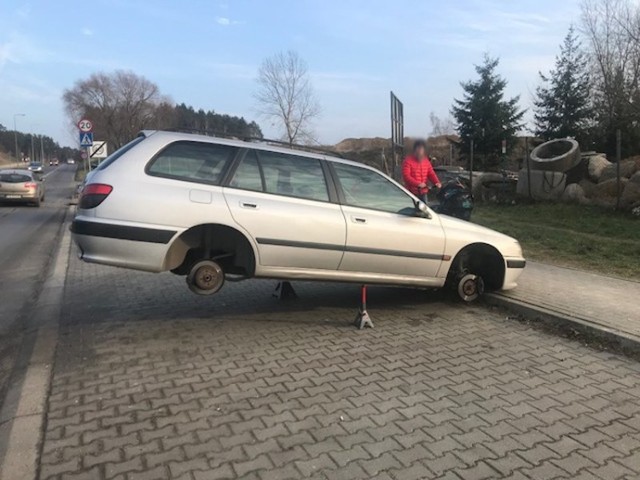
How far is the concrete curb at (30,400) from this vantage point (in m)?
3.03

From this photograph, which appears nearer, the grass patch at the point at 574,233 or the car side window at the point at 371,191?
the car side window at the point at 371,191

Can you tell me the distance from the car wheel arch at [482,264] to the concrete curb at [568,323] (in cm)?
19

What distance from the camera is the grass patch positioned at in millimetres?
8953

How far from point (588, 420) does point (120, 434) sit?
3009mm

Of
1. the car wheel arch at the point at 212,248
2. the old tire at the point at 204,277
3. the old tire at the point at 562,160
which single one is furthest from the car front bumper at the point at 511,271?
the old tire at the point at 562,160

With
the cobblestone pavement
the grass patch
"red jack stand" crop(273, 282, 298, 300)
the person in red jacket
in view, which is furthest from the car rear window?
"red jack stand" crop(273, 282, 298, 300)

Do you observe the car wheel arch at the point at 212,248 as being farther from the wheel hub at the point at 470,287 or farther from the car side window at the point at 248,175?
the wheel hub at the point at 470,287

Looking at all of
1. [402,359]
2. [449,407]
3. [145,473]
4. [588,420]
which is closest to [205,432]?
[145,473]

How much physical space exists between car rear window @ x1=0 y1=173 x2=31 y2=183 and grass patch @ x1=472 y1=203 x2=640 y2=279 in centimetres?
1830

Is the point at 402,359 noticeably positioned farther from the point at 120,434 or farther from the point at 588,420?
the point at 120,434

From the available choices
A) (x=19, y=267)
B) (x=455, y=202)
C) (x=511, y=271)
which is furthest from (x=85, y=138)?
(x=511, y=271)

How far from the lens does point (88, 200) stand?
481 cm

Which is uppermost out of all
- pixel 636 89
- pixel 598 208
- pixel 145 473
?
pixel 636 89

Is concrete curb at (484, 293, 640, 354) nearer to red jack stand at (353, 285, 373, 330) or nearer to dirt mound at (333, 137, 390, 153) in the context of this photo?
red jack stand at (353, 285, 373, 330)
